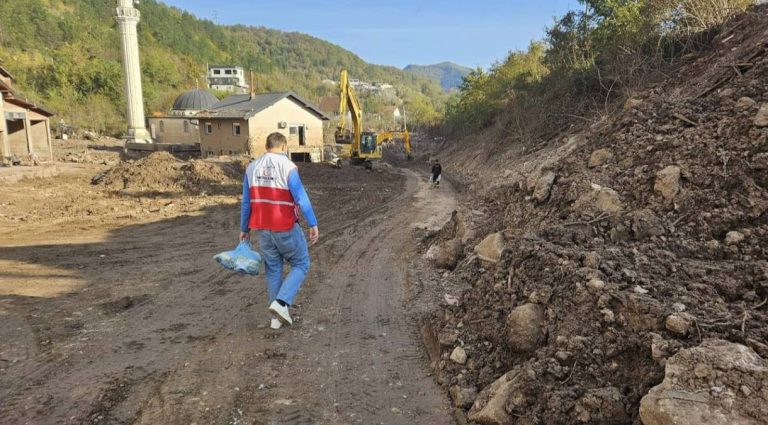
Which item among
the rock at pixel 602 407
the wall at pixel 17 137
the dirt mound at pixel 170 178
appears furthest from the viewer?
the wall at pixel 17 137

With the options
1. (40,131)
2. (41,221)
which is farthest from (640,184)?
(40,131)

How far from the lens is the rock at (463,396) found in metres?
3.17

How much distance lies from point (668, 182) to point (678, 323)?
276cm

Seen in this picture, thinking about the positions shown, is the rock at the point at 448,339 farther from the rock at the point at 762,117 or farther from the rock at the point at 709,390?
the rock at the point at 762,117

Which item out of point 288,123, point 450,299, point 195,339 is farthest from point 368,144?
point 195,339

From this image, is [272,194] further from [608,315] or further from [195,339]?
[608,315]

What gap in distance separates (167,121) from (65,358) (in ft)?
144

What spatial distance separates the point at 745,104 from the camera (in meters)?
5.59

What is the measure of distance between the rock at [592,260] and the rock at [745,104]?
349 cm

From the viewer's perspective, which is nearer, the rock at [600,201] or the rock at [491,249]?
the rock at [600,201]

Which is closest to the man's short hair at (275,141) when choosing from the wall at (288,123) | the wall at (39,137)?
the wall at (288,123)

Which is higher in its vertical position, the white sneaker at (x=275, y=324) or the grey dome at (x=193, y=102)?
the grey dome at (x=193, y=102)

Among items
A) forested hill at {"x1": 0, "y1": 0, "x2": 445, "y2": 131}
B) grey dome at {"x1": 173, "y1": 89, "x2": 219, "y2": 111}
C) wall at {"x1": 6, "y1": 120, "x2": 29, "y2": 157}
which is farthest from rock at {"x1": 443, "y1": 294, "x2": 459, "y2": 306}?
forested hill at {"x1": 0, "y1": 0, "x2": 445, "y2": 131}

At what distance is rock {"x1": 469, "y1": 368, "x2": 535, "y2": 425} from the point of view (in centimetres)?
285
